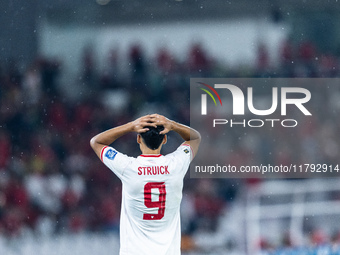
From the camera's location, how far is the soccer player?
7.61ft

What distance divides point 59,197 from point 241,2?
2.71 m

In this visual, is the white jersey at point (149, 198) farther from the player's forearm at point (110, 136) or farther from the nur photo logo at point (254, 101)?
the nur photo logo at point (254, 101)

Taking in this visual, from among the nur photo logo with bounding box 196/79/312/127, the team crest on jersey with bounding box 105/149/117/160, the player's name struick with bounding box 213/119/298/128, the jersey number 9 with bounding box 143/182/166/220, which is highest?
the nur photo logo with bounding box 196/79/312/127

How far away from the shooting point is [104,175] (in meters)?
5.84

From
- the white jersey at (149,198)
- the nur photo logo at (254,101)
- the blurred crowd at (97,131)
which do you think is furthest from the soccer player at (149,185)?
the nur photo logo at (254,101)

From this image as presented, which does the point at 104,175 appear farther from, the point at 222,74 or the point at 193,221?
the point at 222,74

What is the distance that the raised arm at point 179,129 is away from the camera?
2301mm

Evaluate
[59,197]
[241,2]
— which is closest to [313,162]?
[241,2]

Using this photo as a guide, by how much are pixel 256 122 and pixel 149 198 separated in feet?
12.8

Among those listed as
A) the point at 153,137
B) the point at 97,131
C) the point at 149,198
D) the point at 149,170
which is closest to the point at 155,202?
the point at 149,198

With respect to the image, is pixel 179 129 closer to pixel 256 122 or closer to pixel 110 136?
pixel 110 136

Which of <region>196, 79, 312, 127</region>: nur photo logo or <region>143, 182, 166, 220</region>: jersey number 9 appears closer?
<region>143, 182, 166, 220</region>: jersey number 9

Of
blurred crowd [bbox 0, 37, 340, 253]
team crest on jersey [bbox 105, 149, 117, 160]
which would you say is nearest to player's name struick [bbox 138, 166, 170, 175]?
team crest on jersey [bbox 105, 149, 117, 160]

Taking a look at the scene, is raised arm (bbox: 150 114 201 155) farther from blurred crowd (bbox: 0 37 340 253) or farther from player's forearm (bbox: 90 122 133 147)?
blurred crowd (bbox: 0 37 340 253)
